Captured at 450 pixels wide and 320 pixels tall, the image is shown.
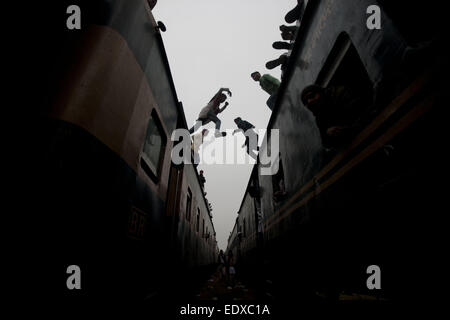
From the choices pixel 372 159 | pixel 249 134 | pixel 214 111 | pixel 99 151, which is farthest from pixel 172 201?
pixel 214 111

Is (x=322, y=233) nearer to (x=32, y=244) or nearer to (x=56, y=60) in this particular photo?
(x=32, y=244)

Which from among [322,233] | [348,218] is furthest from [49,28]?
[322,233]

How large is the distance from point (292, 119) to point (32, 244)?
13.7ft

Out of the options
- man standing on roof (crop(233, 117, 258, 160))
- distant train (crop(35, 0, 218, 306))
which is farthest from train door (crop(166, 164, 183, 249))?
man standing on roof (crop(233, 117, 258, 160))

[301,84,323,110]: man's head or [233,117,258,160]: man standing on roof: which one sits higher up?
[233,117,258,160]: man standing on roof

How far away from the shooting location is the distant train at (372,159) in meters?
1.38

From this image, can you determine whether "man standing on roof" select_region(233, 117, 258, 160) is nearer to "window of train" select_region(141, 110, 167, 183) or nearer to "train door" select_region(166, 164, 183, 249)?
"train door" select_region(166, 164, 183, 249)

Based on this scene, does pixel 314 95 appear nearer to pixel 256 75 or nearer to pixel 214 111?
pixel 256 75

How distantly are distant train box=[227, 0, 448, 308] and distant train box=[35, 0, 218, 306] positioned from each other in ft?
8.48

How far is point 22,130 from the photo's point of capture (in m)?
1.53

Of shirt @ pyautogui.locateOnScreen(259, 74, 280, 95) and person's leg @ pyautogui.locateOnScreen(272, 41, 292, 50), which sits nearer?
person's leg @ pyautogui.locateOnScreen(272, 41, 292, 50)

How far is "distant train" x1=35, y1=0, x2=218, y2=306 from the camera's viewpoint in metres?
1.48

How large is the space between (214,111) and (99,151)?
7.08 m

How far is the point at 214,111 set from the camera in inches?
338
